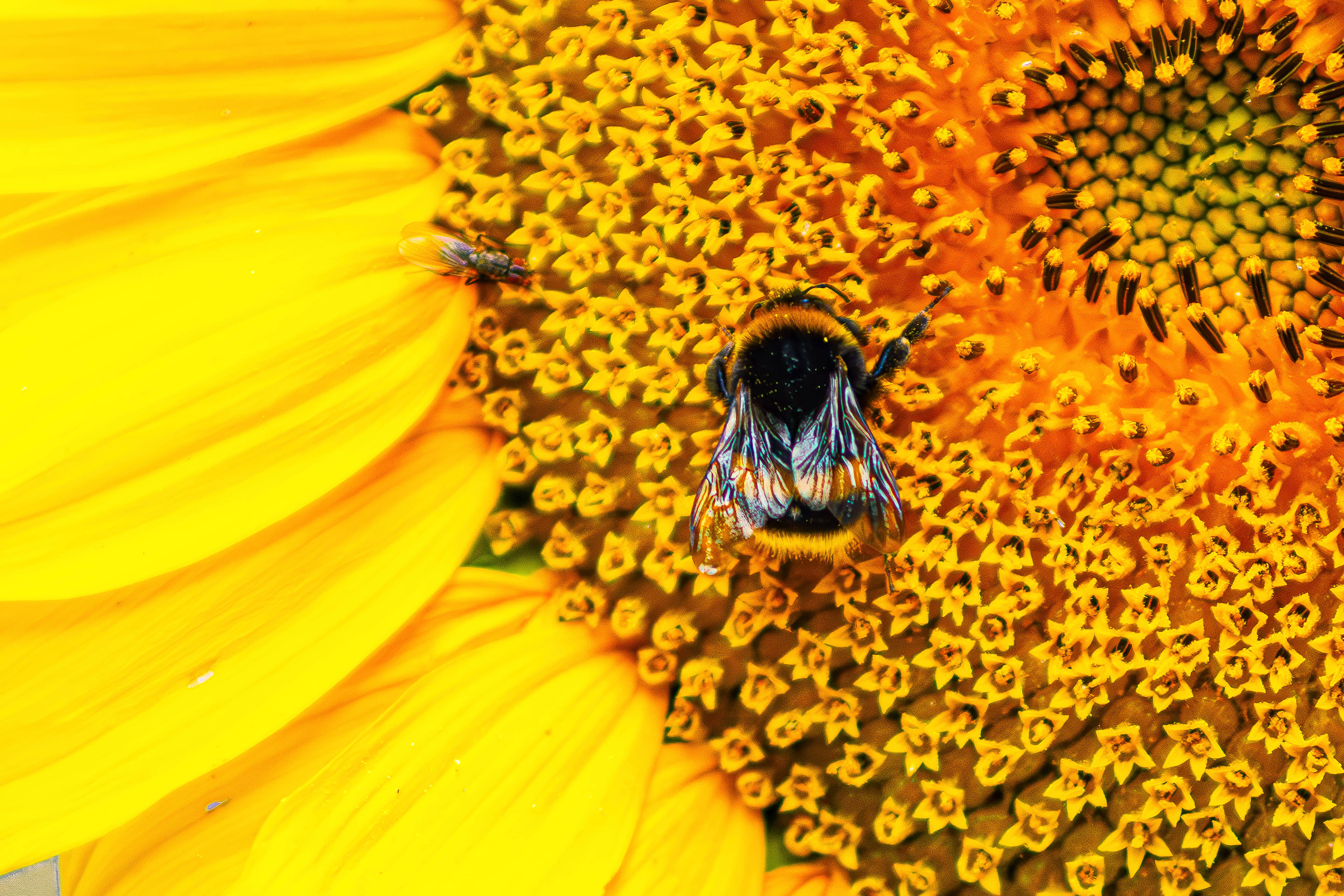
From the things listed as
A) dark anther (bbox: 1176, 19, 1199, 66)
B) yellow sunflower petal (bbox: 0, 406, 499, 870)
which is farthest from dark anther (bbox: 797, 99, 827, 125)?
yellow sunflower petal (bbox: 0, 406, 499, 870)

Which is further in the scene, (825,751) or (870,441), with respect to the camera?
(825,751)

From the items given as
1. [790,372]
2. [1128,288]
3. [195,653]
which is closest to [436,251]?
[790,372]

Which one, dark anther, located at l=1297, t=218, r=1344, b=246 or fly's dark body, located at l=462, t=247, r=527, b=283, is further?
fly's dark body, located at l=462, t=247, r=527, b=283

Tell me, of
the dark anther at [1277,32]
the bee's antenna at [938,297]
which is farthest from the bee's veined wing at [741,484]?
the dark anther at [1277,32]

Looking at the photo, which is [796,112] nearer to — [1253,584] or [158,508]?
[1253,584]

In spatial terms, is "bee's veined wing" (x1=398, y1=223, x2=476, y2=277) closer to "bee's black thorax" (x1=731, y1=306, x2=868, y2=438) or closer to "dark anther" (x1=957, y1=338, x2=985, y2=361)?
"bee's black thorax" (x1=731, y1=306, x2=868, y2=438)

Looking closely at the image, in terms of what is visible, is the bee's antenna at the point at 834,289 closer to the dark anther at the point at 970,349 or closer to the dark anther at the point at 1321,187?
the dark anther at the point at 970,349

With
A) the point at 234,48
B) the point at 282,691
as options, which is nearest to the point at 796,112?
the point at 234,48
